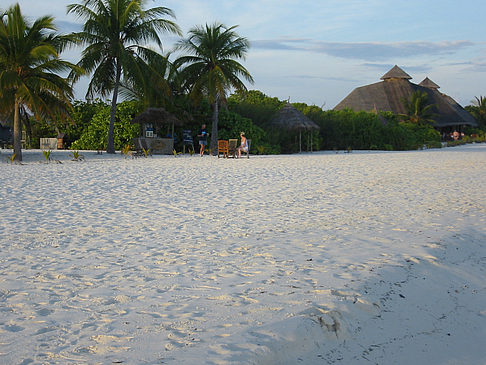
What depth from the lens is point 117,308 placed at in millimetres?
3266

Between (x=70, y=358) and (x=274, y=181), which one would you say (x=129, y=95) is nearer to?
(x=274, y=181)

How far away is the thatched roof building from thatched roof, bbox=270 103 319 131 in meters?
21.2

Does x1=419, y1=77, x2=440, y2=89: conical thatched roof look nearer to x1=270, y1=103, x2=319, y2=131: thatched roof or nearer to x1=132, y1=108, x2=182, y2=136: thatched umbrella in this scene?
x1=270, y1=103, x2=319, y2=131: thatched roof

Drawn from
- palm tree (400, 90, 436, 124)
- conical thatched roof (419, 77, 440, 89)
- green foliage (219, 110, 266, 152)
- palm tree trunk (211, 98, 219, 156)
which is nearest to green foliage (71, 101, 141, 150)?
palm tree trunk (211, 98, 219, 156)

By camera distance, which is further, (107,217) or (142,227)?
(107,217)

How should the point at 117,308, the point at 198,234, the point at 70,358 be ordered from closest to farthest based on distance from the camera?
the point at 70,358 < the point at 117,308 < the point at 198,234

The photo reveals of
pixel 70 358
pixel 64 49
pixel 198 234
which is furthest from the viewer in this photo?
pixel 64 49

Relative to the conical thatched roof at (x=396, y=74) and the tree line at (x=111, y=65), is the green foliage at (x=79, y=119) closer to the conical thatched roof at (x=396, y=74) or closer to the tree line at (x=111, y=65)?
the tree line at (x=111, y=65)

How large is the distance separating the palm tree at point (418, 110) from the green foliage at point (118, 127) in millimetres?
26836

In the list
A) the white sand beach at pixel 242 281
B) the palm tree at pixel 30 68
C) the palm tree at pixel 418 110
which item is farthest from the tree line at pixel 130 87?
the palm tree at pixel 418 110

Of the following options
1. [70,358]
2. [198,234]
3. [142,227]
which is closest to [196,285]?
[70,358]

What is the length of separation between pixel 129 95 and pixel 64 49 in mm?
4647

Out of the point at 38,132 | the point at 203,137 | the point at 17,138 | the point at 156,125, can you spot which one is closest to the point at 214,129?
the point at 203,137

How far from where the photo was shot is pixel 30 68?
1532 centimetres
